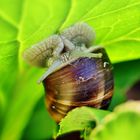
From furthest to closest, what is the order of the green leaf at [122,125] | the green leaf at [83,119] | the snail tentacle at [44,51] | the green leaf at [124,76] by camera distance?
the green leaf at [124,76] < the snail tentacle at [44,51] < the green leaf at [83,119] < the green leaf at [122,125]

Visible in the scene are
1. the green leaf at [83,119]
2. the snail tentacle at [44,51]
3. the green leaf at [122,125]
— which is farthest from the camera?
the snail tentacle at [44,51]

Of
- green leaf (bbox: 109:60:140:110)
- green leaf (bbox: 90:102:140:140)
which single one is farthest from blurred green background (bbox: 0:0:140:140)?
green leaf (bbox: 90:102:140:140)

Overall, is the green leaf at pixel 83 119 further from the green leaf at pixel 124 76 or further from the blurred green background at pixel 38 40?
the green leaf at pixel 124 76

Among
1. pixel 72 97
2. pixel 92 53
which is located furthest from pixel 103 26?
pixel 72 97

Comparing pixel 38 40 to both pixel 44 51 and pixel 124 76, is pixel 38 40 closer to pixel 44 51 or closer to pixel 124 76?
pixel 44 51

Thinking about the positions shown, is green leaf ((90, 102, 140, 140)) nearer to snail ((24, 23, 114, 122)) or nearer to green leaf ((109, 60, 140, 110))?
snail ((24, 23, 114, 122))

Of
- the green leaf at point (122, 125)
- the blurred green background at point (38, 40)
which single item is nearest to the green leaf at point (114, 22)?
the blurred green background at point (38, 40)

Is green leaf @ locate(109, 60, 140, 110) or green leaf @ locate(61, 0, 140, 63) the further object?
green leaf @ locate(109, 60, 140, 110)
